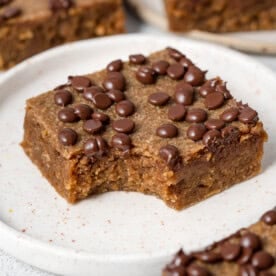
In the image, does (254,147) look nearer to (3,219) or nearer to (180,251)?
(180,251)

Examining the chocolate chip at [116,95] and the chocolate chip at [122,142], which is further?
the chocolate chip at [116,95]

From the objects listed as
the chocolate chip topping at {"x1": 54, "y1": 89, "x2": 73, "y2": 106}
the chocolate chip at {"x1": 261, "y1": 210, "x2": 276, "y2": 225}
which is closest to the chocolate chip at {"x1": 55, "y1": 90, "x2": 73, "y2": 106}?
the chocolate chip topping at {"x1": 54, "y1": 89, "x2": 73, "y2": 106}

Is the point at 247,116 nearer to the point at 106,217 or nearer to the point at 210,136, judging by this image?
the point at 210,136

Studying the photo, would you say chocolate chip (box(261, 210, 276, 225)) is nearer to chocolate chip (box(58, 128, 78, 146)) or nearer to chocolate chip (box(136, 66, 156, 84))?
chocolate chip (box(58, 128, 78, 146))

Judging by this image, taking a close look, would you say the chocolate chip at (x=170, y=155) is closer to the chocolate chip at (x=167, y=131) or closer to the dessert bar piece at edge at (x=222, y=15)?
the chocolate chip at (x=167, y=131)

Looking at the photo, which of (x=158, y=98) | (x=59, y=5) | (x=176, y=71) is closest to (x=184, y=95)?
(x=158, y=98)

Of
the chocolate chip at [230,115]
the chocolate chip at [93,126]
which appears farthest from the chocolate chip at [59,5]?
the chocolate chip at [230,115]

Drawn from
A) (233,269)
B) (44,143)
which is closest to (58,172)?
(44,143)
